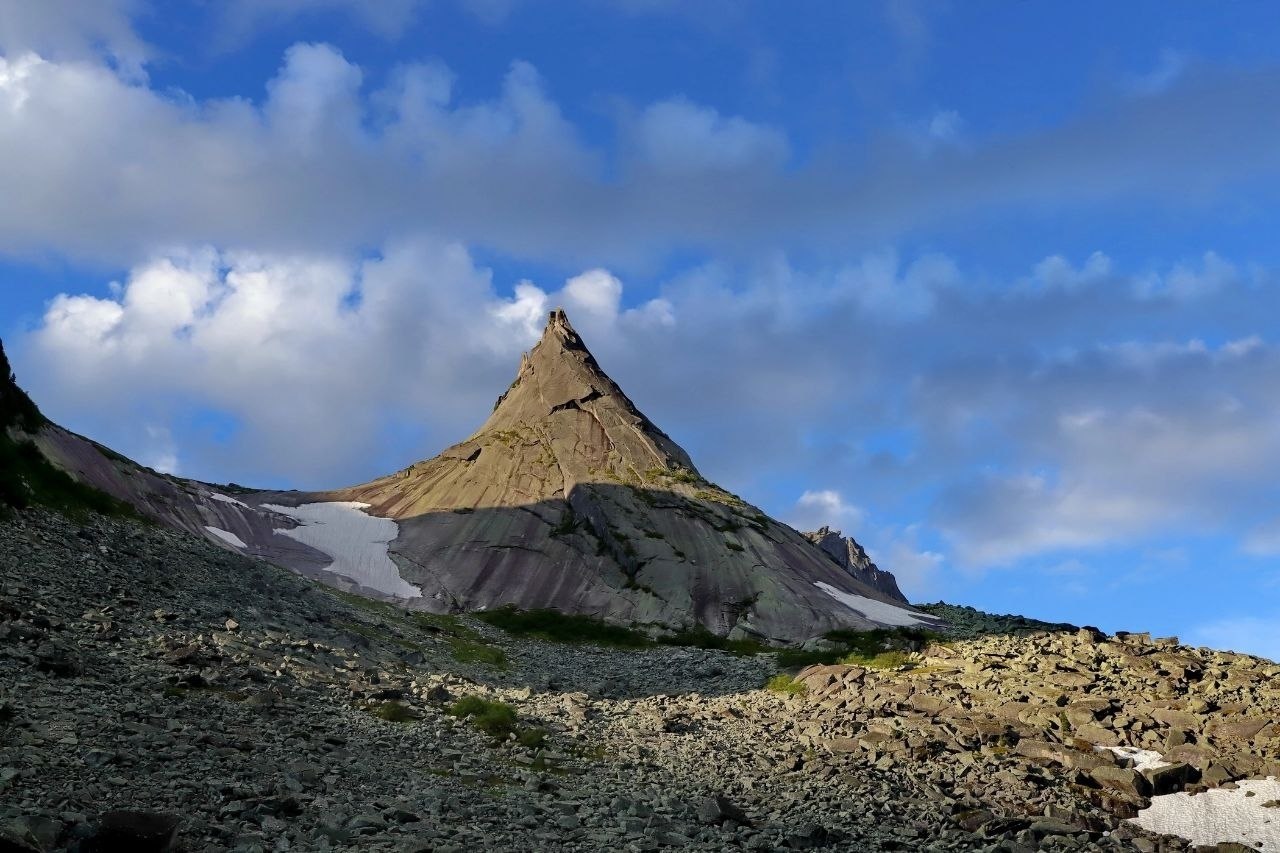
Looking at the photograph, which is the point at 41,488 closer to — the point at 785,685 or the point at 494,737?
the point at 494,737

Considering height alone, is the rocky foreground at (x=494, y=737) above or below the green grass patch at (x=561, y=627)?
below

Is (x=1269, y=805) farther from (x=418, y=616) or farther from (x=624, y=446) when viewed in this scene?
(x=624, y=446)

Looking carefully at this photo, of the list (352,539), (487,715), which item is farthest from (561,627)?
(487,715)

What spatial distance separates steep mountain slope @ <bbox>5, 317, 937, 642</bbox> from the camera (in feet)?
345

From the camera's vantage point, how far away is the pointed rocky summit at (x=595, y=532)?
354 feet

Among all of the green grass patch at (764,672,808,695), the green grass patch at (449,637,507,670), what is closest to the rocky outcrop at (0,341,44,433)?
the green grass patch at (449,637,507,670)

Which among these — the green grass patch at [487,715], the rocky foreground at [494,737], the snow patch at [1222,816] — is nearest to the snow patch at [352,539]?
the rocky foreground at [494,737]

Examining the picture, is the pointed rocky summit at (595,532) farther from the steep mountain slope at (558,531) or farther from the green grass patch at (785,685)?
the green grass patch at (785,685)

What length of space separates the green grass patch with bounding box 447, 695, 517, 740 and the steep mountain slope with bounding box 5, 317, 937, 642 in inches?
2008

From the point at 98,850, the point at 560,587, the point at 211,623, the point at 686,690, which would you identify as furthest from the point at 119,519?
the point at 560,587

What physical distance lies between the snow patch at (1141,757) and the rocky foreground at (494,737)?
468 millimetres

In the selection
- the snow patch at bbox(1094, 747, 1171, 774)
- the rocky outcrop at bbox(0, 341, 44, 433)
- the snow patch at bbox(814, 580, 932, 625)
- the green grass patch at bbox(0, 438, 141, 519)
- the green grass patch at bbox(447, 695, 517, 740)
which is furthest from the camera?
the snow patch at bbox(814, 580, 932, 625)

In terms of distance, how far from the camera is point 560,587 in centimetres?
11250

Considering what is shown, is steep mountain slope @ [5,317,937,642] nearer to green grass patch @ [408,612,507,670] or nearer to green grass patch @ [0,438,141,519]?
green grass patch @ [0,438,141,519]
